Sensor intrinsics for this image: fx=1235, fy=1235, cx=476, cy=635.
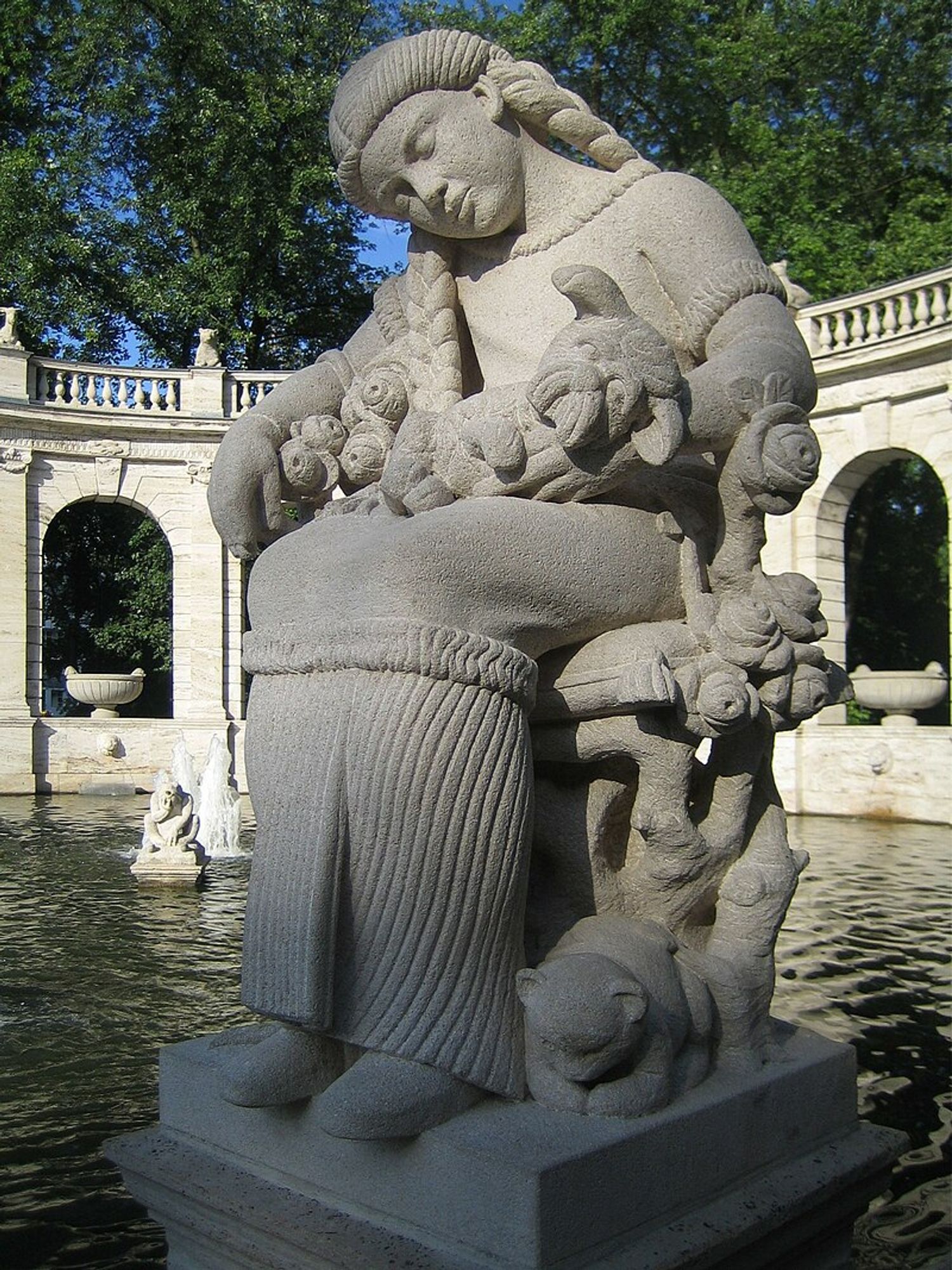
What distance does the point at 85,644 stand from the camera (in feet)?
70.7

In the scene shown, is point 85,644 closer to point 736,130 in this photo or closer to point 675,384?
point 736,130

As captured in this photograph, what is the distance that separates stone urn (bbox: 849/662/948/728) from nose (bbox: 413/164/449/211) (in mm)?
11686

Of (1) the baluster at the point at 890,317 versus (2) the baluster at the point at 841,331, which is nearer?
(1) the baluster at the point at 890,317

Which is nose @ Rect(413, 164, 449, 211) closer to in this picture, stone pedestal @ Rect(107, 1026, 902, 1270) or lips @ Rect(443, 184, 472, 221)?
lips @ Rect(443, 184, 472, 221)

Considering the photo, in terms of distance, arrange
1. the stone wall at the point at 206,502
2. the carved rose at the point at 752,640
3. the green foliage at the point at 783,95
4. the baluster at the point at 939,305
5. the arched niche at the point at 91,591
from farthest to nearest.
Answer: the arched niche at the point at 91,591 → the green foliage at the point at 783,95 → the stone wall at the point at 206,502 → the baluster at the point at 939,305 → the carved rose at the point at 752,640

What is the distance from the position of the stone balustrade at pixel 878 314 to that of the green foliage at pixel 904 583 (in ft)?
21.8

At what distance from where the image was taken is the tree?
19.6 meters

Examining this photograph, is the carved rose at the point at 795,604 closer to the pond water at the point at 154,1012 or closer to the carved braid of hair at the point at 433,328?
the carved braid of hair at the point at 433,328

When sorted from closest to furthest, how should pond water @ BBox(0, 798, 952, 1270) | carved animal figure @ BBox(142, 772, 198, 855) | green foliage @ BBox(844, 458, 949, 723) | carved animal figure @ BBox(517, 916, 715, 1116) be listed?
1. carved animal figure @ BBox(517, 916, 715, 1116)
2. pond water @ BBox(0, 798, 952, 1270)
3. carved animal figure @ BBox(142, 772, 198, 855)
4. green foliage @ BBox(844, 458, 949, 723)

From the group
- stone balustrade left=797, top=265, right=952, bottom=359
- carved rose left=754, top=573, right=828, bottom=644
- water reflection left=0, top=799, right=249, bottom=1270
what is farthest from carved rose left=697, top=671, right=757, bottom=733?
stone balustrade left=797, top=265, right=952, bottom=359

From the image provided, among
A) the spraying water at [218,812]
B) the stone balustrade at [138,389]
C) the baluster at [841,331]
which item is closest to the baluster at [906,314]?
the baluster at [841,331]

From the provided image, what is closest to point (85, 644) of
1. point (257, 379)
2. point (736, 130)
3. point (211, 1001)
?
point (257, 379)

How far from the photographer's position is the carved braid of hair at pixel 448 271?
2.60 m

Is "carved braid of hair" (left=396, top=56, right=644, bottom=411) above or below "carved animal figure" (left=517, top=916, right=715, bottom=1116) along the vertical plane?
above
